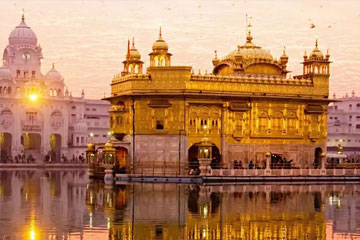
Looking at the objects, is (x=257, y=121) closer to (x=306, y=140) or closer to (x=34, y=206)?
(x=306, y=140)

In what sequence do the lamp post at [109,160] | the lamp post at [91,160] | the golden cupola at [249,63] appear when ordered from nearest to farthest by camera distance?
1. the lamp post at [109,160]
2. the lamp post at [91,160]
3. the golden cupola at [249,63]

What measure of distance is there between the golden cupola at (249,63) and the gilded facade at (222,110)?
0.22ft

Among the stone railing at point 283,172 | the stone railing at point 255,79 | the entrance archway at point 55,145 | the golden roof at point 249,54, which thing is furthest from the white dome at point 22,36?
the stone railing at point 283,172

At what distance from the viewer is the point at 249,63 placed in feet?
169

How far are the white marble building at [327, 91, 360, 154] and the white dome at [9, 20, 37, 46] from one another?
1472 inches

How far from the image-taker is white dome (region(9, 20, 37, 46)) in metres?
81.4

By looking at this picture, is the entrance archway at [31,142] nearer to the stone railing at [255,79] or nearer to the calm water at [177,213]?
the stone railing at [255,79]

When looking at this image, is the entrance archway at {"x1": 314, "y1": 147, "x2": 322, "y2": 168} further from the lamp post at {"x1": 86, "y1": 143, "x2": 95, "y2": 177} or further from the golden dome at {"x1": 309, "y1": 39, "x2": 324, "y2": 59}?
the lamp post at {"x1": 86, "y1": 143, "x2": 95, "y2": 177}

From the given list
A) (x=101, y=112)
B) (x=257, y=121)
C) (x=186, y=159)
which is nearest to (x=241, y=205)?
(x=186, y=159)

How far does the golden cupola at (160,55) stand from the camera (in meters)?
47.2

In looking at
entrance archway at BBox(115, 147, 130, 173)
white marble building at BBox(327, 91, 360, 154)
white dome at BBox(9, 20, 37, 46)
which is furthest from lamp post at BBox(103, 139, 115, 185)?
white marble building at BBox(327, 91, 360, 154)

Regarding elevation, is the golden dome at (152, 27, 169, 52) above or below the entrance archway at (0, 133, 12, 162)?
above

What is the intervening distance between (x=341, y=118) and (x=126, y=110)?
192ft

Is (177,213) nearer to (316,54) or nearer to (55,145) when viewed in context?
(316,54)
